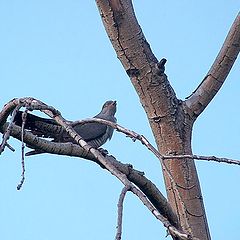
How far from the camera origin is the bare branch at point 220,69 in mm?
2779

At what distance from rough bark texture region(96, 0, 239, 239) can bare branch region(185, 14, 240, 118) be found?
0.48 ft

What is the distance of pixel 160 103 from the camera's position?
261 cm

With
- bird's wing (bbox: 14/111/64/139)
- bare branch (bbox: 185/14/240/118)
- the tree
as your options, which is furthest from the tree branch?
bare branch (bbox: 185/14/240/118)

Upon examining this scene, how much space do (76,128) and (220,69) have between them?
7.50ft

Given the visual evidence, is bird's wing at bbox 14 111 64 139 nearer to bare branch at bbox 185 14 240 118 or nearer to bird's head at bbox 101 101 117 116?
bare branch at bbox 185 14 240 118

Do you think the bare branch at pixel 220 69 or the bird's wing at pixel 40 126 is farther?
the bare branch at pixel 220 69

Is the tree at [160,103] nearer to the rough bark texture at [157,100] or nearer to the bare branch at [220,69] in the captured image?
the rough bark texture at [157,100]

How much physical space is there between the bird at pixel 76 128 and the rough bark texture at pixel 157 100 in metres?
0.30

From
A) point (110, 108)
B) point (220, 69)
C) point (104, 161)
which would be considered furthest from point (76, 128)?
point (104, 161)

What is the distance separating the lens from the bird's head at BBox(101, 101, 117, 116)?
260 inches

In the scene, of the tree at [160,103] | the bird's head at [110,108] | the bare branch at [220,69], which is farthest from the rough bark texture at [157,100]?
the bird's head at [110,108]

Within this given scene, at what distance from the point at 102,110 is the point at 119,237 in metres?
5.50

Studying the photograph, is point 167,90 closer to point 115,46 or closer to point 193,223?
point 115,46

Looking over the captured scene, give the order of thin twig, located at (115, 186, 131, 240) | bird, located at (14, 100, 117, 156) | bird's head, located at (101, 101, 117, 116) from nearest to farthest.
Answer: thin twig, located at (115, 186, 131, 240) < bird, located at (14, 100, 117, 156) < bird's head, located at (101, 101, 117, 116)
